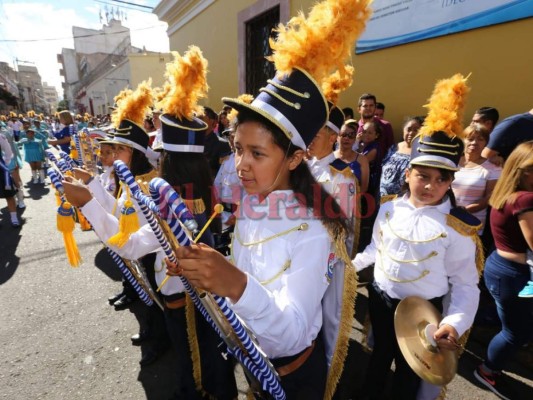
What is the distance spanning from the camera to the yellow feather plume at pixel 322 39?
1.31m

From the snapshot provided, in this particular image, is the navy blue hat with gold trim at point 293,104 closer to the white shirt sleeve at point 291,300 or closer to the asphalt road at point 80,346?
the white shirt sleeve at point 291,300

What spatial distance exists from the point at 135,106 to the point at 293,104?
96.2 inches

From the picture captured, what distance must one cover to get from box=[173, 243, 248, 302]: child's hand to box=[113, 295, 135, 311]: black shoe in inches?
133

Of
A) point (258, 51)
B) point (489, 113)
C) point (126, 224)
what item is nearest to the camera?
point (126, 224)

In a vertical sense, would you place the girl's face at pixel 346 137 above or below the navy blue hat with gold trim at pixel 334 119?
below

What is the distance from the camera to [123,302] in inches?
149

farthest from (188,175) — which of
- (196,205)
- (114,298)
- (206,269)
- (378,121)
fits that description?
(378,121)

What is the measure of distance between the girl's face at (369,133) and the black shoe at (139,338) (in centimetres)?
404

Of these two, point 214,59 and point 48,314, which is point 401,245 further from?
point 214,59

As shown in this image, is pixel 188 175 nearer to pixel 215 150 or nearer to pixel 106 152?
pixel 106 152

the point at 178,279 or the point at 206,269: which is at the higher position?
the point at 206,269

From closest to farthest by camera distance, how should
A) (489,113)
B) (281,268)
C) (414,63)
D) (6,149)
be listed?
(281,268)
(489,113)
(414,63)
(6,149)

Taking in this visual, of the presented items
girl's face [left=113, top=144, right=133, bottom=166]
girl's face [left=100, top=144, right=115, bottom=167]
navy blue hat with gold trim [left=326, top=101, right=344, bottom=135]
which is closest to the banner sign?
navy blue hat with gold trim [left=326, top=101, right=344, bottom=135]

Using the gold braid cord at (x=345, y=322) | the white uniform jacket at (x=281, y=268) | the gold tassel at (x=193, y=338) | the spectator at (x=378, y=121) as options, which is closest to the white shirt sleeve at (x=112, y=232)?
the gold tassel at (x=193, y=338)
